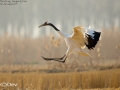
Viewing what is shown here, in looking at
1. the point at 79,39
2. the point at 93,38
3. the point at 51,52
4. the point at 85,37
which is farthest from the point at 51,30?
the point at 93,38

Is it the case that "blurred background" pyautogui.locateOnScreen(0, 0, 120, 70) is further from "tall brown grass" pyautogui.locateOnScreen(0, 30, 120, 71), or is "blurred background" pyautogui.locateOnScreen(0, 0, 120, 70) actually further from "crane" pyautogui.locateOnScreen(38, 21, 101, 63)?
"crane" pyautogui.locateOnScreen(38, 21, 101, 63)

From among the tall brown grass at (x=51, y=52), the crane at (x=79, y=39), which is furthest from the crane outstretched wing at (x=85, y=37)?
the tall brown grass at (x=51, y=52)

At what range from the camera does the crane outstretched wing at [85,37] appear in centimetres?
437

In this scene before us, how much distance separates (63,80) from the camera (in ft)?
16.4

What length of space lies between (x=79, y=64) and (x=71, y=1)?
0.96m

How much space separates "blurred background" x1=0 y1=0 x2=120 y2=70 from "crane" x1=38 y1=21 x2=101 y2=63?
0.37m

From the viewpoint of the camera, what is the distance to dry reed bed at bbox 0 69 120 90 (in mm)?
4969

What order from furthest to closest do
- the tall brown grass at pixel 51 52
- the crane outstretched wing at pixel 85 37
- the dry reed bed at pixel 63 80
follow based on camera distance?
the tall brown grass at pixel 51 52 < the dry reed bed at pixel 63 80 < the crane outstretched wing at pixel 85 37

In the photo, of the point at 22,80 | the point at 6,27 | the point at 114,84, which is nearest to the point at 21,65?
the point at 22,80

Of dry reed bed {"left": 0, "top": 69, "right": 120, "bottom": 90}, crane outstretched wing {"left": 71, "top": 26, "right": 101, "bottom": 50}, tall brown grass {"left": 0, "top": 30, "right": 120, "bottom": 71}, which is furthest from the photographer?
tall brown grass {"left": 0, "top": 30, "right": 120, "bottom": 71}

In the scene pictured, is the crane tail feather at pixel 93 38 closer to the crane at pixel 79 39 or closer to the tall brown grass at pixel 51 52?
the crane at pixel 79 39

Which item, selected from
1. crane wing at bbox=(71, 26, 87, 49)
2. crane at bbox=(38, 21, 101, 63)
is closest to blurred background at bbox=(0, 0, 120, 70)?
crane at bbox=(38, 21, 101, 63)

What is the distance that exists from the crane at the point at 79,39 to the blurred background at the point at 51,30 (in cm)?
37

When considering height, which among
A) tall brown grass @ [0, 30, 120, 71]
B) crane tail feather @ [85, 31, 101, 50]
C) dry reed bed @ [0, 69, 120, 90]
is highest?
crane tail feather @ [85, 31, 101, 50]
